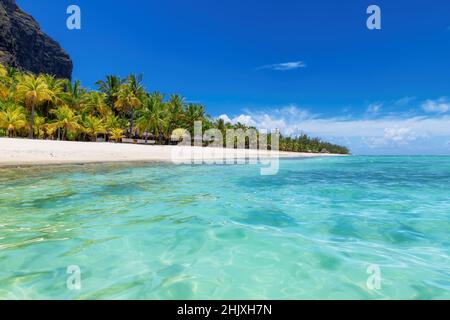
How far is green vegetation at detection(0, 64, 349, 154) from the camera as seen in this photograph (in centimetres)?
3525

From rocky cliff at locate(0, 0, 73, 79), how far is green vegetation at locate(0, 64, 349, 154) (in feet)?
113

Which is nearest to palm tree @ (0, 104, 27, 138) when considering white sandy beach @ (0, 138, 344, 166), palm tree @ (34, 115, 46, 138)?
palm tree @ (34, 115, 46, 138)

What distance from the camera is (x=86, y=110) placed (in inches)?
1815

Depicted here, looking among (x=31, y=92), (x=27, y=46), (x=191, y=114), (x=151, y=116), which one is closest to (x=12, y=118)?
(x=31, y=92)

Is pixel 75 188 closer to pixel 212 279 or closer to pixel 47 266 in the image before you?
pixel 47 266

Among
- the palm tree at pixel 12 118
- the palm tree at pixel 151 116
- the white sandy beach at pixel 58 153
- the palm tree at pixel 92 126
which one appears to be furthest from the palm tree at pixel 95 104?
the white sandy beach at pixel 58 153

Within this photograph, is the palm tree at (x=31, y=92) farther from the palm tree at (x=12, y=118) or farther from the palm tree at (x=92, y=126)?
the palm tree at (x=92, y=126)

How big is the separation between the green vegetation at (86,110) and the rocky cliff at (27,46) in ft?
113

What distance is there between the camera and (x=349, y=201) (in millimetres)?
8812

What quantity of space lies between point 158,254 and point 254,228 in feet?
6.96

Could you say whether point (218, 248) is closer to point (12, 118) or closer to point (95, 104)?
point (12, 118)

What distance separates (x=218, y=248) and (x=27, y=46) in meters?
109

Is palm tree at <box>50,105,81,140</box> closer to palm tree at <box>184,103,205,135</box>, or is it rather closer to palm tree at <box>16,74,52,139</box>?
palm tree at <box>16,74,52,139</box>
